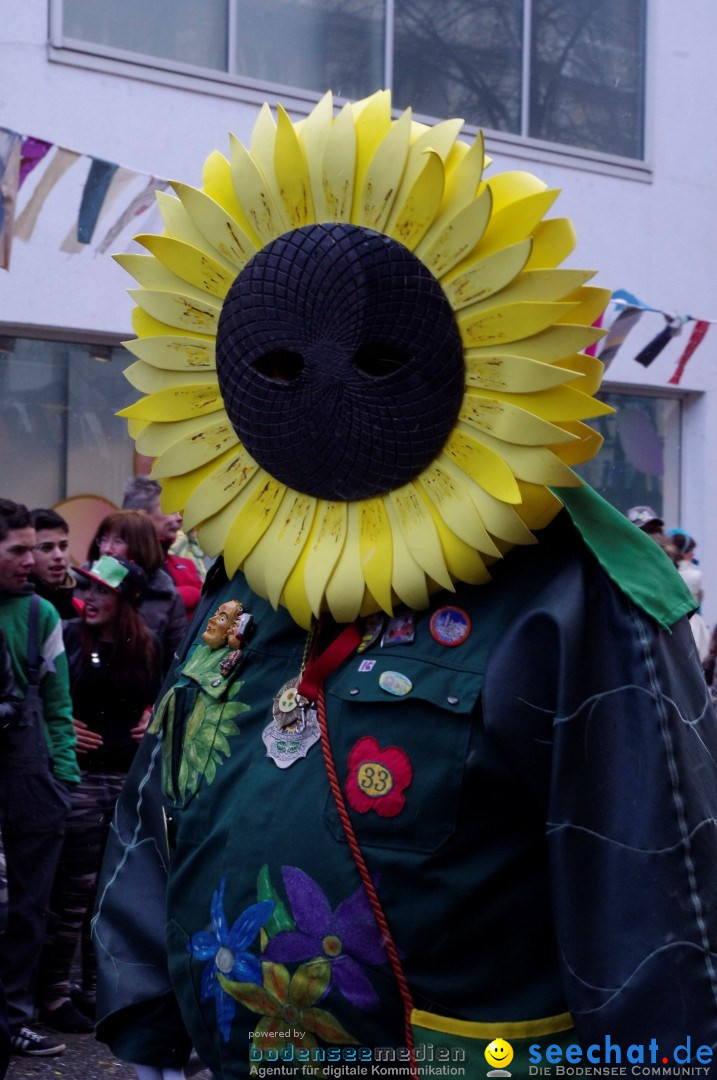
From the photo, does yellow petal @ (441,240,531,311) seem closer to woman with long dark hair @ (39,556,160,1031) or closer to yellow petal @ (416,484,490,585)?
yellow petal @ (416,484,490,585)

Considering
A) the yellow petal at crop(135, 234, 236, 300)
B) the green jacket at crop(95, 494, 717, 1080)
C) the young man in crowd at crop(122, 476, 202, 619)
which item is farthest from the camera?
the young man in crowd at crop(122, 476, 202, 619)

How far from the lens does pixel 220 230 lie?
6.20ft

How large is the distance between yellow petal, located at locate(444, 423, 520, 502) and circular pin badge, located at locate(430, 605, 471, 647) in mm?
182

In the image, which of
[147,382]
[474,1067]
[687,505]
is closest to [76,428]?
[687,505]

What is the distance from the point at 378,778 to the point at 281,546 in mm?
354

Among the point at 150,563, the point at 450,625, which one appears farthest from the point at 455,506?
the point at 150,563

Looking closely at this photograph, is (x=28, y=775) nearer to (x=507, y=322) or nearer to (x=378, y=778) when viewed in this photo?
(x=378, y=778)

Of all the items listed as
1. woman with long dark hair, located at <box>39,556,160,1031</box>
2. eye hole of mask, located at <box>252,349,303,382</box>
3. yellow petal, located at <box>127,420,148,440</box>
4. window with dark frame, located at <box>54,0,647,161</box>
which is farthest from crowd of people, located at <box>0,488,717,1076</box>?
window with dark frame, located at <box>54,0,647,161</box>

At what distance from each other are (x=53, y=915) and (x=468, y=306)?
3595mm

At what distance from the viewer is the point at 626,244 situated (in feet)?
32.6

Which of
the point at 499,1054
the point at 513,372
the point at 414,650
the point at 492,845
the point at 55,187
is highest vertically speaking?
the point at 55,187

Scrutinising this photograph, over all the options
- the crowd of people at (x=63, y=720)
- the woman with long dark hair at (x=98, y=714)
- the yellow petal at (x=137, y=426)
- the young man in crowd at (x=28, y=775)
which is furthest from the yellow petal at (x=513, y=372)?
the woman with long dark hair at (x=98, y=714)

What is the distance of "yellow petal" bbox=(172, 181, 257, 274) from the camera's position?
74.0 inches

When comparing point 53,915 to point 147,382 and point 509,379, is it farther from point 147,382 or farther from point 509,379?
point 509,379
